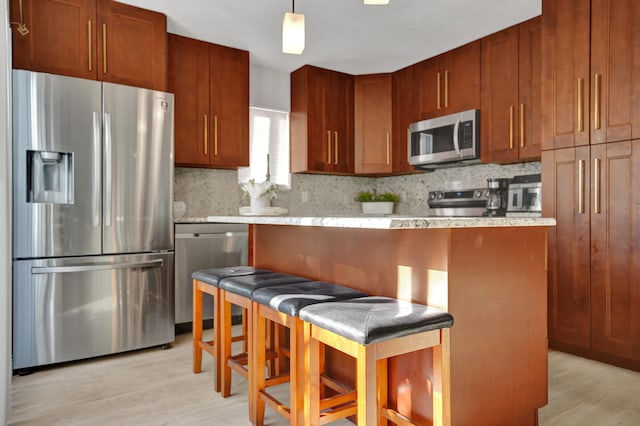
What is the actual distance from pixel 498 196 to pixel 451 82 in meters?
1.11

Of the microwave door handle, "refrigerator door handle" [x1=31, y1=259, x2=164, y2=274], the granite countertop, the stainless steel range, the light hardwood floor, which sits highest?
the microwave door handle

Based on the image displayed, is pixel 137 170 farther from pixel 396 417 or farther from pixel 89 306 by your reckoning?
pixel 396 417

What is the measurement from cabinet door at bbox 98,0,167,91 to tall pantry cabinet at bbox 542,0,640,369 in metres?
2.76

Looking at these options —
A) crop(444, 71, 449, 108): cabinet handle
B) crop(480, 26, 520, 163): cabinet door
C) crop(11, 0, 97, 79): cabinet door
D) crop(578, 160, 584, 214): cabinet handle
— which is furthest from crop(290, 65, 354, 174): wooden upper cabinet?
crop(578, 160, 584, 214): cabinet handle

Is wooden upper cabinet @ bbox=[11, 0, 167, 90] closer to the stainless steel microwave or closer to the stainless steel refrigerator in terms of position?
the stainless steel refrigerator

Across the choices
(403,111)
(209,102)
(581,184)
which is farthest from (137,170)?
(581,184)

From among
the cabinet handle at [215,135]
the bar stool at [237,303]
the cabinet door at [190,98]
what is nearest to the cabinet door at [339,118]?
the cabinet handle at [215,135]

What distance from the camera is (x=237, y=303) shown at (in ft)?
6.86

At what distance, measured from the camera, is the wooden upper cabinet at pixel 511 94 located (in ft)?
10.7

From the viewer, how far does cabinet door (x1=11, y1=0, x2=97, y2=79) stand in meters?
2.76

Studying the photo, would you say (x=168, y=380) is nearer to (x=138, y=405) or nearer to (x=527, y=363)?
(x=138, y=405)

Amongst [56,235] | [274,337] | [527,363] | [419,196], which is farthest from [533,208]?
[56,235]

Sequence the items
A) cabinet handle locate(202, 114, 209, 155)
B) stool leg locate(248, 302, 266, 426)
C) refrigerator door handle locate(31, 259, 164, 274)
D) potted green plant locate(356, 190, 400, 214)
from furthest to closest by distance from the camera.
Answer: potted green plant locate(356, 190, 400, 214)
cabinet handle locate(202, 114, 209, 155)
refrigerator door handle locate(31, 259, 164, 274)
stool leg locate(248, 302, 266, 426)

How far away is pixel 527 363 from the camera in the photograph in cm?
181
